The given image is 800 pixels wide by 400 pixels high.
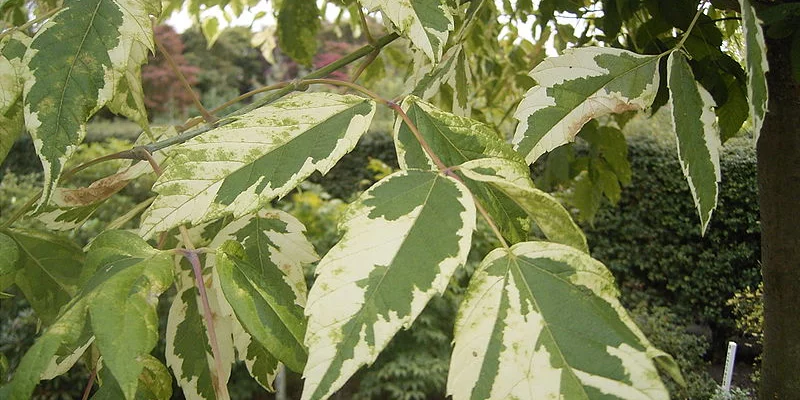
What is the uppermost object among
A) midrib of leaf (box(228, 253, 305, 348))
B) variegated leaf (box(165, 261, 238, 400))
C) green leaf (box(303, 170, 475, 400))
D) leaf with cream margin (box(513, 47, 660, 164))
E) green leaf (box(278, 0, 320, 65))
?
green leaf (box(278, 0, 320, 65))

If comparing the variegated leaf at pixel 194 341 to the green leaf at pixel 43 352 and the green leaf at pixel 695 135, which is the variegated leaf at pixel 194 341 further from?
the green leaf at pixel 695 135

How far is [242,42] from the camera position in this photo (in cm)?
1340

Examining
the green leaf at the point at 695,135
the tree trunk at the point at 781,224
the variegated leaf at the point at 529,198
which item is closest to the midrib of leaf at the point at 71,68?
the variegated leaf at the point at 529,198

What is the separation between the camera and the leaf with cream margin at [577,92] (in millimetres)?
634

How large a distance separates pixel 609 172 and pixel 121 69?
1.49 meters

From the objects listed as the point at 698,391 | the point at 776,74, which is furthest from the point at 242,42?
the point at 776,74

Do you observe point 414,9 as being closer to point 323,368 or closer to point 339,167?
point 323,368

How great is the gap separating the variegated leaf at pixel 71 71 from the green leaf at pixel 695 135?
52 cm

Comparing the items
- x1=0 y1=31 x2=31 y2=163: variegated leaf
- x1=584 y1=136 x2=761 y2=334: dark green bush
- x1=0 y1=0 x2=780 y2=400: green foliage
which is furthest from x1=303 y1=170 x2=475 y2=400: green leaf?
x1=584 y1=136 x2=761 y2=334: dark green bush

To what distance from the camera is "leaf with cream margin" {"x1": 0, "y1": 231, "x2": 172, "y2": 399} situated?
17.3 inches

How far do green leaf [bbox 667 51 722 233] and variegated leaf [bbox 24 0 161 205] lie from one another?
0.52 metres

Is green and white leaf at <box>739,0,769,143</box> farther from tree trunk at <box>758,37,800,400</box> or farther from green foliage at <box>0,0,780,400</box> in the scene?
tree trunk at <box>758,37,800,400</box>

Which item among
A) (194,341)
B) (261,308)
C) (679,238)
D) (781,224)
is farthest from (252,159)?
(679,238)

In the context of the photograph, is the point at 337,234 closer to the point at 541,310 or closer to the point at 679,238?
the point at 541,310
